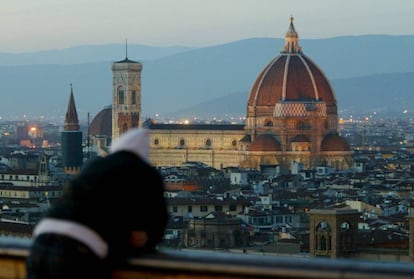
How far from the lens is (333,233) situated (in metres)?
36.4

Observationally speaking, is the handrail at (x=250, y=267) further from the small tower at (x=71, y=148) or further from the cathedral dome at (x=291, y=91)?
the cathedral dome at (x=291, y=91)

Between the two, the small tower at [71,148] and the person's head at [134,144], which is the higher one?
the small tower at [71,148]

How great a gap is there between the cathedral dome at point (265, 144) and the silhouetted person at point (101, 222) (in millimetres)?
92519

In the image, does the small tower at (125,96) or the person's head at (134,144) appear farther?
the small tower at (125,96)

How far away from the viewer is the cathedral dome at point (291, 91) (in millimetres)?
104562

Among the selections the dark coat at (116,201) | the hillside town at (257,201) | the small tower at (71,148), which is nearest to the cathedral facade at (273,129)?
the hillside town at (257,201)

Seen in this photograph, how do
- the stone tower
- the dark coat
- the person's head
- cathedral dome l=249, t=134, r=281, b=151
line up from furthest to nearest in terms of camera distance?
cathedral dome l=249, t=134, r=281, b=151 → the stone tower → the person's head → the dark coat

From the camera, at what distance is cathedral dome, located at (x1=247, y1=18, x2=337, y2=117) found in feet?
343

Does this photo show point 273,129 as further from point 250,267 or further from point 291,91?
point 250,267

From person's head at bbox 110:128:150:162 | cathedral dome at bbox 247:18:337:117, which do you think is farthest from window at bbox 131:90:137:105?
person's head at bbox 110:128:150:162

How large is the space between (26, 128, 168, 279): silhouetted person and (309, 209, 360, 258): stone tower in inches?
1088

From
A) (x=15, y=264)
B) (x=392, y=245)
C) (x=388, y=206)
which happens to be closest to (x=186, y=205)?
(x=388, y=206)

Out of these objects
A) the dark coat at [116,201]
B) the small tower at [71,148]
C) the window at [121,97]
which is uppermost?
the window at [121,97]

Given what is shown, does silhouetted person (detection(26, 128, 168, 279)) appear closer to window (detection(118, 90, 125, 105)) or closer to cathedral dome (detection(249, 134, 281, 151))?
cathedral dome (detection(249, 134, 281, 151))
